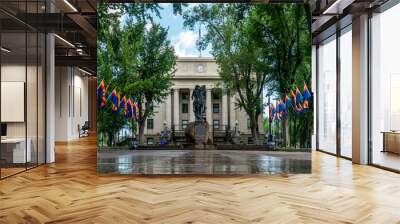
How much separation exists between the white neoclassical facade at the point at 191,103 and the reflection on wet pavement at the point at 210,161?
1.13ft

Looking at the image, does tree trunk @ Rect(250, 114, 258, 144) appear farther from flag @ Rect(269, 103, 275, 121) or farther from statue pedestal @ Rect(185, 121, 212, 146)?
statue pedestal @ Rect(185, 121, 212, 146)

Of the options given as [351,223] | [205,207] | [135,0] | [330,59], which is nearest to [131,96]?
[135,0]

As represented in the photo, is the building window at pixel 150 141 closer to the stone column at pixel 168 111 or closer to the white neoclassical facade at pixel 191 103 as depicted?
the white neoclassical facade at pixel 191 103

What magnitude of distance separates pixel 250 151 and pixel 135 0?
363 cm

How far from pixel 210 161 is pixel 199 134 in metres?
0.55

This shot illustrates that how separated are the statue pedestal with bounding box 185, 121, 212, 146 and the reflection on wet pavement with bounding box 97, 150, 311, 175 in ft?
0.56

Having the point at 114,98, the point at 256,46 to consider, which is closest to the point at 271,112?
the point at 256,46

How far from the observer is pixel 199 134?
689 cm

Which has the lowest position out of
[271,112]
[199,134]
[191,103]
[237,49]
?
[199,134]

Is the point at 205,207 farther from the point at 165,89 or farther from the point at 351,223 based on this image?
the point at 165,89

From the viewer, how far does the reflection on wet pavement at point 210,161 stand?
678cm

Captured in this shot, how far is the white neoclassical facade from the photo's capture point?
6.78 meters

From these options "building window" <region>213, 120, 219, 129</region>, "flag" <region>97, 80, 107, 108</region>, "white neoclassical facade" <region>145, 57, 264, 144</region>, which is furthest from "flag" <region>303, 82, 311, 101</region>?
"flag" <region>97, 80, 107, 108</region>

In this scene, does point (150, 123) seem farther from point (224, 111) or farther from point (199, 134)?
point (224, 111)
